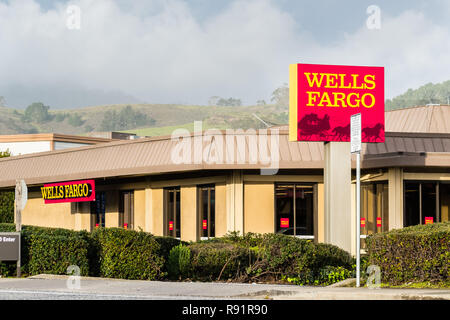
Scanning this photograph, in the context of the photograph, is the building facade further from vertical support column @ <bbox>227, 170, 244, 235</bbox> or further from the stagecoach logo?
the stagecoach logo

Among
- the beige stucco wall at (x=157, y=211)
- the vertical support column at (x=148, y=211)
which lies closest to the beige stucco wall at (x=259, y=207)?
the beige stucco wall at (x=157, y=211)

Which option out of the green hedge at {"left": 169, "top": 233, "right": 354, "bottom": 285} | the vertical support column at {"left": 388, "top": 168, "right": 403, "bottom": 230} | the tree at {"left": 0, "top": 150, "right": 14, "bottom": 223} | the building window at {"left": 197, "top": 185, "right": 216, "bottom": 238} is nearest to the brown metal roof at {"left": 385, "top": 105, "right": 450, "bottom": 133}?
the vertical support column at {"left": 388, "top": 168, "right": 403, "bottom": 230}

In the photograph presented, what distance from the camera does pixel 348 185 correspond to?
23047mm

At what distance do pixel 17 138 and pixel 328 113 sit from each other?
187ft

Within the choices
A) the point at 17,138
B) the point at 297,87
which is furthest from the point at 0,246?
the point at 17,138

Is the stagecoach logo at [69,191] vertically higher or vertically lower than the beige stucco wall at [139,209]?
higher

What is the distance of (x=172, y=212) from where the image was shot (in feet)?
105

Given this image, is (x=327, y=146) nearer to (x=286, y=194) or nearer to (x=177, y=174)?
(x=286, y=194)

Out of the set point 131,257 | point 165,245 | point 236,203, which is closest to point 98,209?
point 236,203

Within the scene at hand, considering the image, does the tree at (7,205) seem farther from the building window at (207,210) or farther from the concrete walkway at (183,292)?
the concrete walkway at (183,292)

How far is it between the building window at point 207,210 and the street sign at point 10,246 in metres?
10.8

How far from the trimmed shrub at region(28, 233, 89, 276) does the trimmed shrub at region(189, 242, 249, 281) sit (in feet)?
9.79

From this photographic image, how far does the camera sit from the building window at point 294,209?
28891 mm

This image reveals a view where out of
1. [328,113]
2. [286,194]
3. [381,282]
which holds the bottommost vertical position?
[381,282]
